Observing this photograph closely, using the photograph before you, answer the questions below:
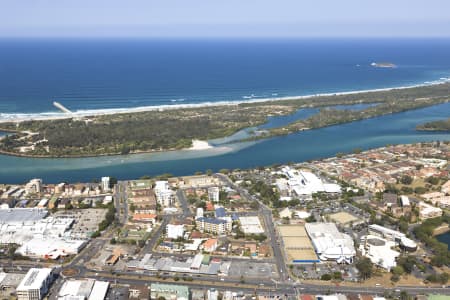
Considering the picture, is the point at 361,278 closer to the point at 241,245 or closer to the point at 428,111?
the point at 241,245

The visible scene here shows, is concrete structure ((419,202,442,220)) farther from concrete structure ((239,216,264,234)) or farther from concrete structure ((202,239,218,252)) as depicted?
concrete structure ((202,239,218,252))

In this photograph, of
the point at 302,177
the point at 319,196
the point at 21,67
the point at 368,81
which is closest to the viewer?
the point at 319,196

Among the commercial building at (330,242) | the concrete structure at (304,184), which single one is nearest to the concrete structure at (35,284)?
the commercial building at (330,242)

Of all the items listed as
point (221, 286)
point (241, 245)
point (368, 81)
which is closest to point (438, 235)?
point (241, 245)

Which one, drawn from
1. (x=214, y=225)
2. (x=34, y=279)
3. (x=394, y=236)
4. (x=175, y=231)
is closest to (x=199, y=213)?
(x=214, y=225)

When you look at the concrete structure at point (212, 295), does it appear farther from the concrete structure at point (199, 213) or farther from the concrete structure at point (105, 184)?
the concrete structure at point (105, 184)

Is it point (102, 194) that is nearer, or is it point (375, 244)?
point (375, 244)
